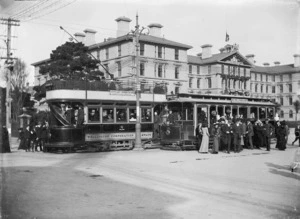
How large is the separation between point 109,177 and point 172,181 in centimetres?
168

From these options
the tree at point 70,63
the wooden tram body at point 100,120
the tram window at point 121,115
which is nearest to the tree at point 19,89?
the tree at point 70,63

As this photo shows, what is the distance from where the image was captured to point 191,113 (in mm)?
19109

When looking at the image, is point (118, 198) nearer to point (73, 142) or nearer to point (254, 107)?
point (73, 142)

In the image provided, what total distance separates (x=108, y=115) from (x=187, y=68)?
48371 millimetres

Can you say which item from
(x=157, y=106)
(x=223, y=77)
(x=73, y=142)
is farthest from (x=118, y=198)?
(x=223, y=77)

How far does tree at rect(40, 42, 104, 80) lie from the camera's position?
119 ft

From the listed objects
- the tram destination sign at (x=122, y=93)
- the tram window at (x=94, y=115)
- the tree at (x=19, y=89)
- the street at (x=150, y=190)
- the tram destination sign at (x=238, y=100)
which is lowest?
the street at (x=150, y=190)

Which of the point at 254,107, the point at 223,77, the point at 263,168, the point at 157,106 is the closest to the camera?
the point at 263,168

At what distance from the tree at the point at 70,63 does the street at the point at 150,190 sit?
24753 mm

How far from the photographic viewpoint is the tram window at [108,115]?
18.4 m

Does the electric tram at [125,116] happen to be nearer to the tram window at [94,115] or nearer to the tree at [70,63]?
the tram window at [94,115]

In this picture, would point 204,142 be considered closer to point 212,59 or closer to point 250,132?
point 250,132

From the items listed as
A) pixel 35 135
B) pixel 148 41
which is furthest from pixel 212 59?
pixel 35 135

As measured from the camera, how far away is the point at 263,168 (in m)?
11.8
